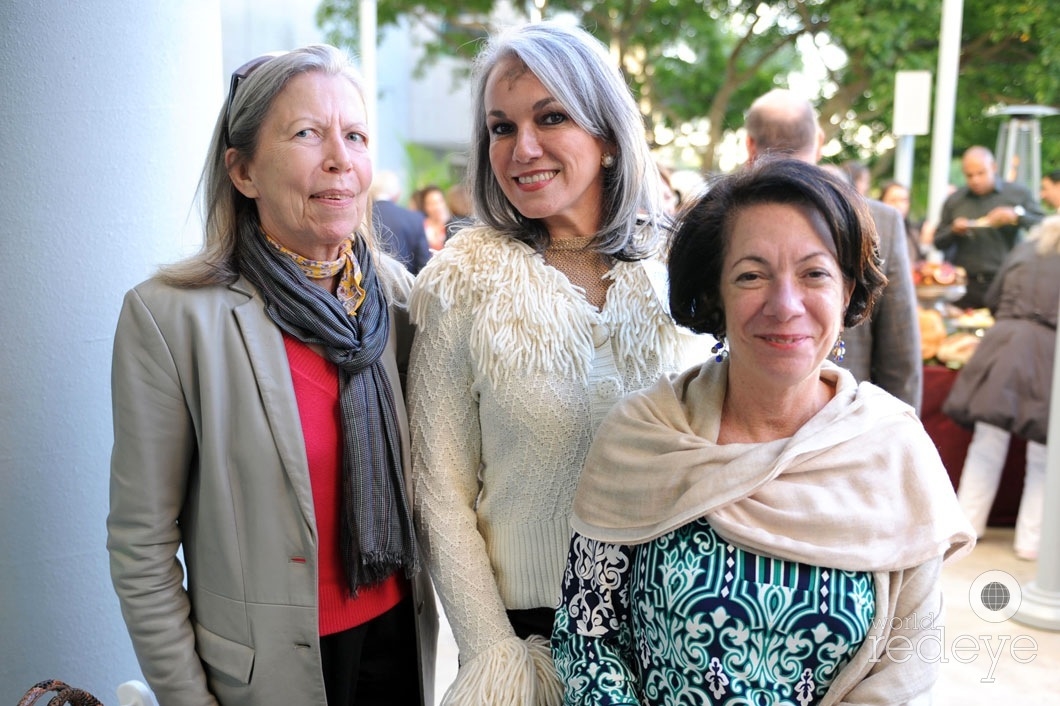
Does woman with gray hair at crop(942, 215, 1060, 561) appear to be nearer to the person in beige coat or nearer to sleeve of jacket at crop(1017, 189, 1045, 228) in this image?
sleeve of jacket at crop(1017, 189, 1045, 228)

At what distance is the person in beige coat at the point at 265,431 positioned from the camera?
167 centimetres

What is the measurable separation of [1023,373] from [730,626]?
4240 mm

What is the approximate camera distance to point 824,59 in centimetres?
1348

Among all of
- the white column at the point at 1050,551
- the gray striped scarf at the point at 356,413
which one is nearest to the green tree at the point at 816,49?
the white column at the point at 1050,551

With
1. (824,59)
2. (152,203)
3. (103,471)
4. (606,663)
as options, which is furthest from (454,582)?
(824,59)

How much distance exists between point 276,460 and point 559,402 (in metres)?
0.53

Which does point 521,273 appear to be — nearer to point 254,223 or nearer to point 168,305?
point 254,223

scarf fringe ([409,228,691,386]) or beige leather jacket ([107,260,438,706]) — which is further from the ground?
scarf fringe ([409,228,691,386])

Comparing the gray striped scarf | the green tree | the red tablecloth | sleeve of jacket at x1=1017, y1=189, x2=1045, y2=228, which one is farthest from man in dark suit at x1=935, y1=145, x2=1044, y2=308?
the gray striped scarf

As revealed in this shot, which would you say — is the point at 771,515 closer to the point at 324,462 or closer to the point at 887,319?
the point at 324,462

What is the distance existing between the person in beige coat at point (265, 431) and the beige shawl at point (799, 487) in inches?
18.7

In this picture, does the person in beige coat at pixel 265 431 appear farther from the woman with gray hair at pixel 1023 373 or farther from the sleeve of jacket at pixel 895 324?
the woman with gray hair at pixel 1023 373

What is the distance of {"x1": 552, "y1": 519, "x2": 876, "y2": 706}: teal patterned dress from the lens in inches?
56.3

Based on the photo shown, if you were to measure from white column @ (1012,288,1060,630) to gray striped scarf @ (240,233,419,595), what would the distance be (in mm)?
3633
